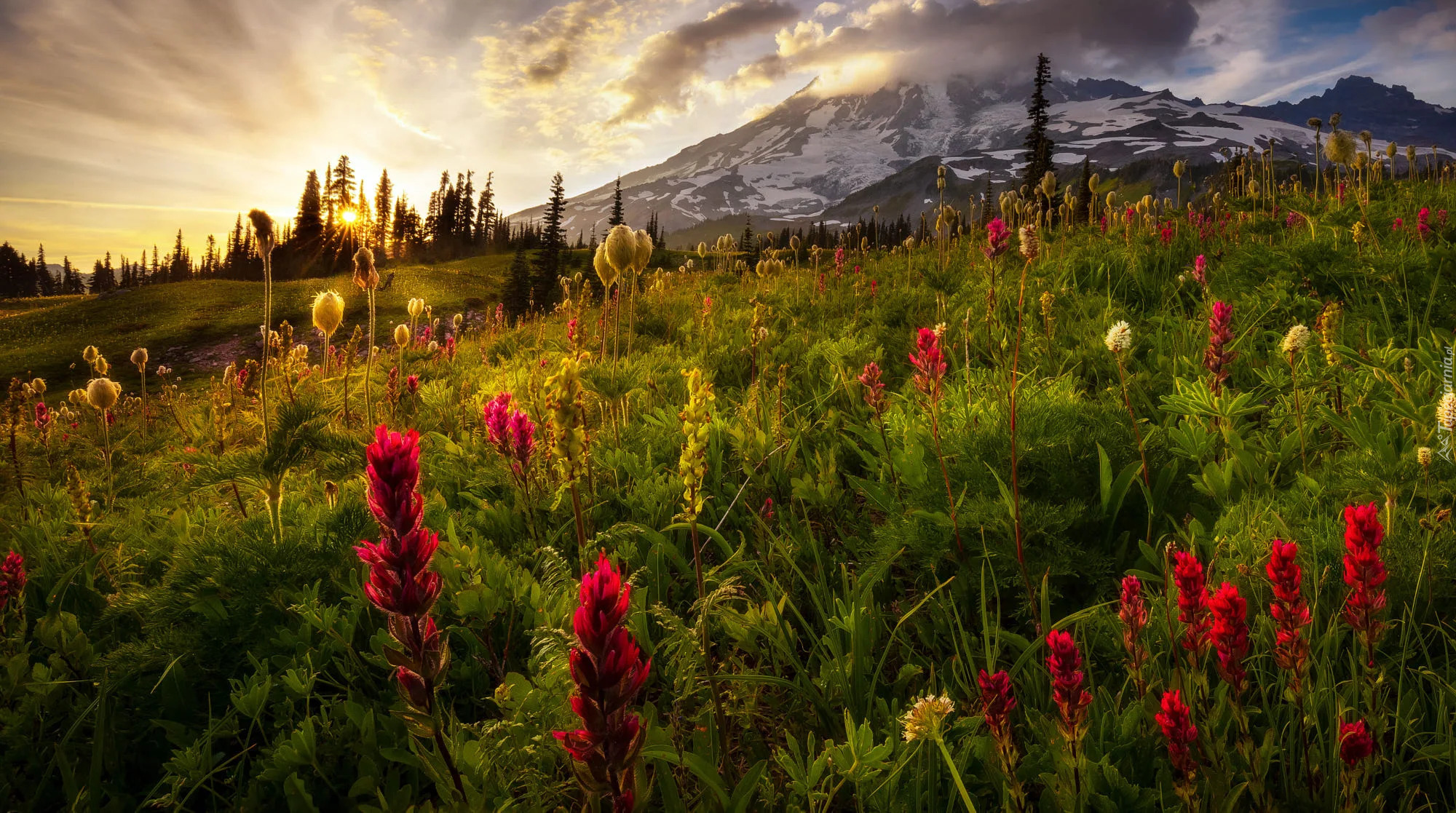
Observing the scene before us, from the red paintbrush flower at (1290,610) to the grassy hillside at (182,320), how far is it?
44.8 m

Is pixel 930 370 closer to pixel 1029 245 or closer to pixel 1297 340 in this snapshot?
pixel 1029 245

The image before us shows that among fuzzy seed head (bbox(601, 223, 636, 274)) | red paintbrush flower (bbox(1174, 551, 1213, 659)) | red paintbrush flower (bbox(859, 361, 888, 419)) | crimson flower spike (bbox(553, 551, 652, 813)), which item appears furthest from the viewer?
fuzzy seed head (bbox(601, 223, 636, 274))

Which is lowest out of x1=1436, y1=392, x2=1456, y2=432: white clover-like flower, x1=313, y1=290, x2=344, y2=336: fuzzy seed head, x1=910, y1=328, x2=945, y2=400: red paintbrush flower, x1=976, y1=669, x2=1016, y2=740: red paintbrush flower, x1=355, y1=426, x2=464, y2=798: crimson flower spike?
x1=976, y1=669, x2=1016, y2=740: red paintbrush flower

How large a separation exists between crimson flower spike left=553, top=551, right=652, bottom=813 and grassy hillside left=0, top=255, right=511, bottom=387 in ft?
146

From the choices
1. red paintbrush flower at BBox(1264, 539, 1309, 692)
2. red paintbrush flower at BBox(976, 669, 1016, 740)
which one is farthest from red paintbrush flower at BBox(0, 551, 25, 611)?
red paintbrush flower at BBox(1264, 539, 1309, 692)

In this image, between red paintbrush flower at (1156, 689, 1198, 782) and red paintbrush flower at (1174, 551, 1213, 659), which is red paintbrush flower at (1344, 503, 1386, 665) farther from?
red paintbrush flower at (1156, 689, 1198, 782)

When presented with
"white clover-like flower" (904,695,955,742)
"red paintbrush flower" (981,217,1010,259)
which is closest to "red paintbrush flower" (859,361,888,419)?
"red paintbrush flower" (981,217,1010,259)

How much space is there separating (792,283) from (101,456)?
28.2ft

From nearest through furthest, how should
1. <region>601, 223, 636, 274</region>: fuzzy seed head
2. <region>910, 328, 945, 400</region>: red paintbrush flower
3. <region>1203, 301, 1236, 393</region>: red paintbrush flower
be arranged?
<region>910, 328, 945, 400</region>: red paintbrush flower → <region>1203, 301, 1236, 393</region>: red paintbrush flower → <region>601, 223, 636, 274</region>: fuzzy seed head

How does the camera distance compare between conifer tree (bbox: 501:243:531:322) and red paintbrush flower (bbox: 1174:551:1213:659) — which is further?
conifer tree (bbox: 501:243:531:322)

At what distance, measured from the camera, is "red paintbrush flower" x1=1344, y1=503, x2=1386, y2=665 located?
4.59 feet

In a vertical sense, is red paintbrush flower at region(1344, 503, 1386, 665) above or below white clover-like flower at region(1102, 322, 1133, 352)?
below

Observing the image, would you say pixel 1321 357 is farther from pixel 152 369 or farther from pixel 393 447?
pixel 152 369

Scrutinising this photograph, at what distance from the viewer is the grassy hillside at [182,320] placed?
139 ft
